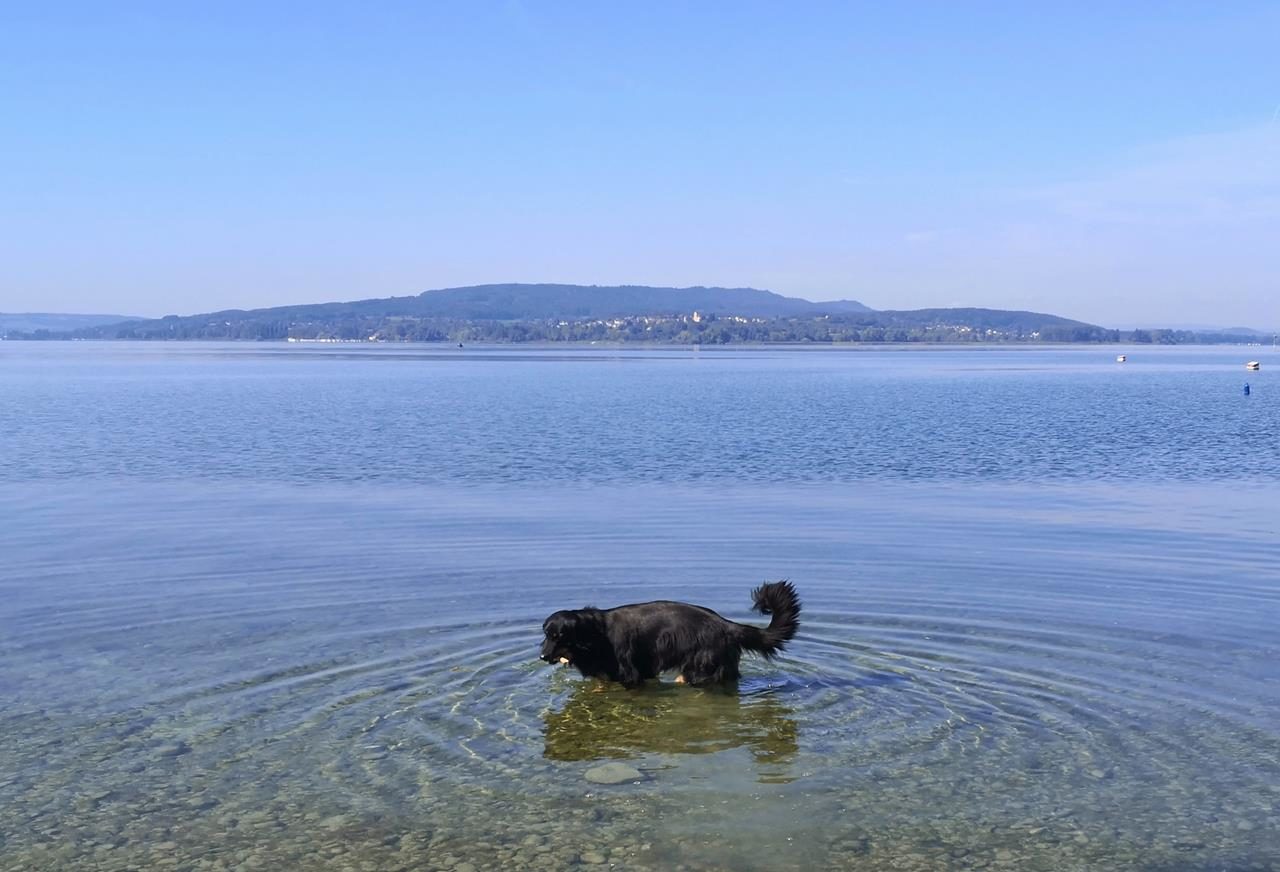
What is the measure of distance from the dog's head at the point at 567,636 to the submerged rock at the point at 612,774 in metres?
2.12

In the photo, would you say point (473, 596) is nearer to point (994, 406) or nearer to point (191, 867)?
point (191, 867)

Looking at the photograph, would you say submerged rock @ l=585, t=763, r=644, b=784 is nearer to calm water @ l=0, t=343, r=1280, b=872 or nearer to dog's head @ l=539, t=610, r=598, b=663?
calm water @ l=0, t=343, r=1280, b=872

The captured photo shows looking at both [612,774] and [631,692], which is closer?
[612,774]

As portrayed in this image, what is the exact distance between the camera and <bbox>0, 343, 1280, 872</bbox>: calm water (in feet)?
27.0

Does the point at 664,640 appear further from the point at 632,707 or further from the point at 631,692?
the point at 632,707

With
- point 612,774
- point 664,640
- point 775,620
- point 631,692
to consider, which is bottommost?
point 631,692

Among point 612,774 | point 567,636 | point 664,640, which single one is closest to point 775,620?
point 664,640

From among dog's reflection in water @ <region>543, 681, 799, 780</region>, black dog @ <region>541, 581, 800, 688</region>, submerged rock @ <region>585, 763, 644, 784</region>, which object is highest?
black dog @ <region>541, 581, 800, 688</region>

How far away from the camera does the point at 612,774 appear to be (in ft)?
30.9

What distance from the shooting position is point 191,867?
25.0ft

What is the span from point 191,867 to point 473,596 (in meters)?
7.93

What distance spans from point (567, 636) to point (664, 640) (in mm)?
896

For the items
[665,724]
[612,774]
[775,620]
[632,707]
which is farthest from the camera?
[775,620]

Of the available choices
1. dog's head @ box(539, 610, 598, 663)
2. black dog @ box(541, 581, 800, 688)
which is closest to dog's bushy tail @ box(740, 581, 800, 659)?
black dog @ box(541, 581, 800, 688)
